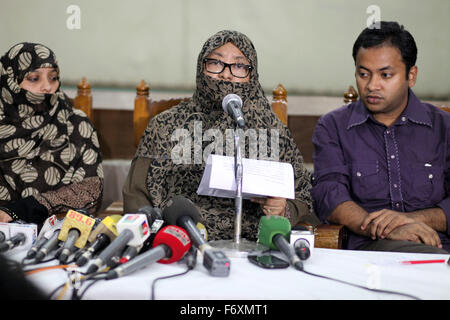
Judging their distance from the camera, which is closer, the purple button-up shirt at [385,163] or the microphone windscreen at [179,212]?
the microphone windscreen at [179,212]

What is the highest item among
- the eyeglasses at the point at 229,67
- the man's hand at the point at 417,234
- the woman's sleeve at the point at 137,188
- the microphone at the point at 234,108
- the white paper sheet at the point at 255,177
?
the eyeglasses at the point at 229,67

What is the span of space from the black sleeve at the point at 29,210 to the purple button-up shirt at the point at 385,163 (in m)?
1.20

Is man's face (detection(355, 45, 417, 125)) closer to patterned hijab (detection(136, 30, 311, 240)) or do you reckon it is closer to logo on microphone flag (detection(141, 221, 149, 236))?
patterned hijab (detection(136, 30, 311, 240))

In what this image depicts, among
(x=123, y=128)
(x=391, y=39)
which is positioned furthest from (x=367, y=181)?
(x=123, y=128)

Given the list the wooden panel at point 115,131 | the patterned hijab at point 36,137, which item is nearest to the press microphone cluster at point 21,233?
the patterned hijab at point 36,137

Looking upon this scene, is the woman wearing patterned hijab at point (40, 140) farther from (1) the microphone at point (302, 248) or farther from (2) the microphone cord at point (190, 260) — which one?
(1) the microphone at point (302, 248)

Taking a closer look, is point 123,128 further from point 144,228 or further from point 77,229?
point 144,228

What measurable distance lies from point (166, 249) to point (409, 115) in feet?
4.48

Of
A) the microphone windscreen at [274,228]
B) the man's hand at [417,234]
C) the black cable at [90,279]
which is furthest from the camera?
A: the man's hand at [417,234]

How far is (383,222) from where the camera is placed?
72.9 inches

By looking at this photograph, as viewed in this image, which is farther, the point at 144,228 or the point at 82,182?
the point at 82,182

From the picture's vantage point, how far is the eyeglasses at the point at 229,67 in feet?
6.43

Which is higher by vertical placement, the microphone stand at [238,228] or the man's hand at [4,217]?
the microphone stand at [238,228]
